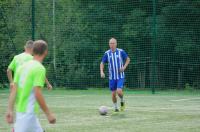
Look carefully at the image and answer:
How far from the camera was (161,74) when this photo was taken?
3139 cm

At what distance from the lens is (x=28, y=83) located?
819 centimetres

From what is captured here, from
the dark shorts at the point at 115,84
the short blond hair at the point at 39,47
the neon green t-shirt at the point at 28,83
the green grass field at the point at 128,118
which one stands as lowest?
the green grass field at the point at 128,118

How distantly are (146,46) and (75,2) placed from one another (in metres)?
5.30

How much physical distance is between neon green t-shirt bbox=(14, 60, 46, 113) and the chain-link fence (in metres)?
22.1

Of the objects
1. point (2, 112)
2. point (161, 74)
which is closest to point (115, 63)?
point (2, 112)

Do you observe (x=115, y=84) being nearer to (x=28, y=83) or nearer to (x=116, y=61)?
(x=116, y=61)

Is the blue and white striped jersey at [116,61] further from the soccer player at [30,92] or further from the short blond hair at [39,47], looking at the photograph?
the short blond hair at [39,47]

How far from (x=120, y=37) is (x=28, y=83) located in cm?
2437

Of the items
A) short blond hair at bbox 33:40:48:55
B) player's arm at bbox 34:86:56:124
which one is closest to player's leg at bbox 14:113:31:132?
player's arm at bbox 34:86:56:124

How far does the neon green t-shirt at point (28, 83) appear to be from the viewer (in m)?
8.05

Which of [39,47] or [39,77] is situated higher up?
[39,47]

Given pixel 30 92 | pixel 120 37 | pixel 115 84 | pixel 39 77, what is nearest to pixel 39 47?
A: pixel 39 77

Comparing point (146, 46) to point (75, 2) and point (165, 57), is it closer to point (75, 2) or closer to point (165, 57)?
point (165, 57)

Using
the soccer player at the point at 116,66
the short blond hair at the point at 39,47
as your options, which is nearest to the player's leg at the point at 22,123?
the short blond hair at the point at 39,47
